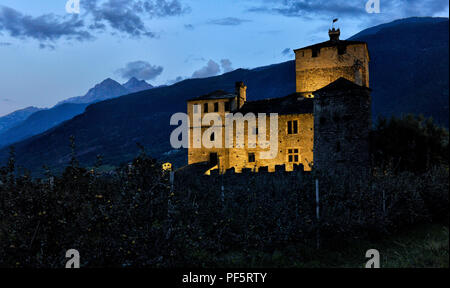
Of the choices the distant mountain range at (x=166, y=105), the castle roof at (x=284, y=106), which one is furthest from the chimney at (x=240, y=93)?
the distant mountain range at (x=166, y=105)

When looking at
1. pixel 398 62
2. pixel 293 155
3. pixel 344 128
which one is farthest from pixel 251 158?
pixel 398 62

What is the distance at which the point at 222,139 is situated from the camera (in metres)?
36.0

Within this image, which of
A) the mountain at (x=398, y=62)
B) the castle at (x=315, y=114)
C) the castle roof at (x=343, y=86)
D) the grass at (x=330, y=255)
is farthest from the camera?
the mountain at (x=398, y=62)

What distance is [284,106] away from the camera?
33.3 meters

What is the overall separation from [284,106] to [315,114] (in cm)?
1297

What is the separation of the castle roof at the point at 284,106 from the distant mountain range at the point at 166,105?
56.1 metres

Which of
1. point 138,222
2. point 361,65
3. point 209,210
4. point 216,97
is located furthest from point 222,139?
point 138,222

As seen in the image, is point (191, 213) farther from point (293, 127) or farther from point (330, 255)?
point (293, 127)

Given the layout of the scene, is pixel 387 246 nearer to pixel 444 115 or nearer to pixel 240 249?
pixel 240 249

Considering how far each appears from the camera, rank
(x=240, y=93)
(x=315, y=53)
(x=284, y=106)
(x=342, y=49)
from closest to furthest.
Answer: (x=284, y=106), (x=342, y=49), (x=315, y=53), (x=240, y=93)

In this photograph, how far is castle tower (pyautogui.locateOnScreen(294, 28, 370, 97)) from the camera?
35156mm

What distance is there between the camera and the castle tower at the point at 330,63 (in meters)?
35.2

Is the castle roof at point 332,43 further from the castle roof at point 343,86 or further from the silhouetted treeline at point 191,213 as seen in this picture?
the silhouetted treeline at point 191,213
